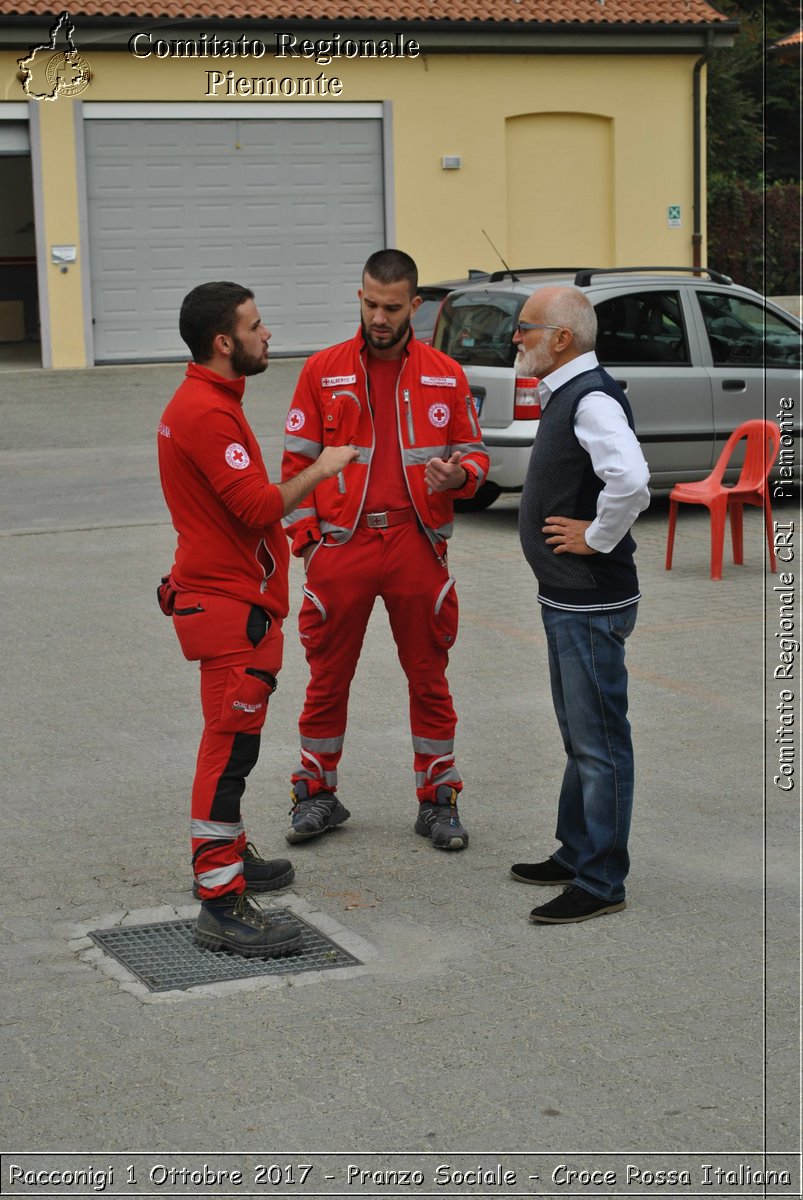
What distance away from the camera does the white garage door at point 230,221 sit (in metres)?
22.9

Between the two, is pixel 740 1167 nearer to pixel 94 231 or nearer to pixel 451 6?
pixel 94 231

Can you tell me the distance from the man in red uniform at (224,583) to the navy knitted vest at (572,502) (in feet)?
2.05

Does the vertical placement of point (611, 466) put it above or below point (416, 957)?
above

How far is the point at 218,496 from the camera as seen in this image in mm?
4699

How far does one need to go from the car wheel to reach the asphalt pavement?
3550mm

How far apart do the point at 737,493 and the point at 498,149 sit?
15.8 m

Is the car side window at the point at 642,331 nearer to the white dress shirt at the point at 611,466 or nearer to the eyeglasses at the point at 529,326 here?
the eyeglasses at the point at 529,326

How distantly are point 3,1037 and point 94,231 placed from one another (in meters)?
20.1

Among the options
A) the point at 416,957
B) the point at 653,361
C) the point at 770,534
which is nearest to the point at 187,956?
the point at 416,957

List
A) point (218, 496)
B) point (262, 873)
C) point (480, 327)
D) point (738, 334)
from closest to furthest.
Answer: point (218, 496) → point (262, 873) → point (480, 327) → point (738, 334)

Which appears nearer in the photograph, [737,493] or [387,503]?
[387,503]

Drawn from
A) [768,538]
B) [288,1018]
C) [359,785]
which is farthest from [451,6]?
[288,1018]

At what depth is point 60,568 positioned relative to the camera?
11062 mm

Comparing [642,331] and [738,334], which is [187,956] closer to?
[642,331]
